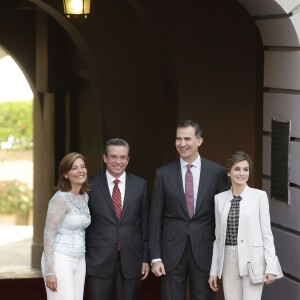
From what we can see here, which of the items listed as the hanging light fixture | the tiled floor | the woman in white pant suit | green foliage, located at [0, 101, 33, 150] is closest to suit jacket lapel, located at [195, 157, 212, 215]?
the woman in white pant suit

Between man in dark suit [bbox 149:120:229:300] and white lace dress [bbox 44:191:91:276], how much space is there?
0.58 meters

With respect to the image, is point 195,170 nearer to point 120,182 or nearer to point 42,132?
point 120,182

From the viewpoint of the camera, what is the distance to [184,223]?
833cm

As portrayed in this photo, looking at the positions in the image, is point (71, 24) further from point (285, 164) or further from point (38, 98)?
point (285, 164)

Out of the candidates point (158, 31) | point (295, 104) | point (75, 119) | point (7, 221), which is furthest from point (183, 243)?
point (7, 221)

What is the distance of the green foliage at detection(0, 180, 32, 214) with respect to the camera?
1163 inches

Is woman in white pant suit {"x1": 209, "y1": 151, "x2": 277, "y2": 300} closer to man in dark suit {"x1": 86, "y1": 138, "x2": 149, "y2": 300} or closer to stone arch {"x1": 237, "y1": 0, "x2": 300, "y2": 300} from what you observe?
man in dark suit {"x1": 86, "y1": 138, "x2": 149, "y2": 300}

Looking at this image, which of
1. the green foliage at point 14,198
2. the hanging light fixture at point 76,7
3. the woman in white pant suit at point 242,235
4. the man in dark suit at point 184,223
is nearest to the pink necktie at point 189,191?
the man in dark suit at point 184,223

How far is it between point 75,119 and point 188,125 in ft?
32.1

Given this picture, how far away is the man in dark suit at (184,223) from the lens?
27.3 ft

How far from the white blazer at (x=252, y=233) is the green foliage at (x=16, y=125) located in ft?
76.7

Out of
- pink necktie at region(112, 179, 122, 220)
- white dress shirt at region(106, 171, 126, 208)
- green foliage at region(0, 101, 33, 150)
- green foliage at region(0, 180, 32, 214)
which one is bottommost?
green foliage at region(0, 180, 32, 214)

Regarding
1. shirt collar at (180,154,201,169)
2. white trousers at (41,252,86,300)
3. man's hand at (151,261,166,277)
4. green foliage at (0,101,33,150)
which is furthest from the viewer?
green foliage at (0,101,33,150)

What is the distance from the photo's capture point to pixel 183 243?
831cm
